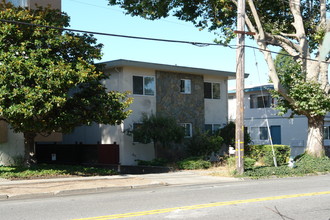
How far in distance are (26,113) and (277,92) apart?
489 inches

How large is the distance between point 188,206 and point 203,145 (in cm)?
1458

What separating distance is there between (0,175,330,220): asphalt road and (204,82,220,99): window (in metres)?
16.2

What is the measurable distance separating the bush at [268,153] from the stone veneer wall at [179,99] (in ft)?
11.4

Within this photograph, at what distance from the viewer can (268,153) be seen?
76.4ft

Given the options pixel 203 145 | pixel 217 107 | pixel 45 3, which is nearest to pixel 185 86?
pixel 217 107

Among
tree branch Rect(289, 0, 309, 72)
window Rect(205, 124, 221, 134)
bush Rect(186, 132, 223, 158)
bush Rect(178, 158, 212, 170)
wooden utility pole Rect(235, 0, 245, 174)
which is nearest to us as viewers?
wooden utility pole Rect(235, 0, 245, 174)

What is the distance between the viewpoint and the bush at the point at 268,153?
75.9ft

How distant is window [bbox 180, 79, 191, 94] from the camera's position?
27044 millimetres

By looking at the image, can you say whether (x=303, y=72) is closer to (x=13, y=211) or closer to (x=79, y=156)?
(x=79, y=156)

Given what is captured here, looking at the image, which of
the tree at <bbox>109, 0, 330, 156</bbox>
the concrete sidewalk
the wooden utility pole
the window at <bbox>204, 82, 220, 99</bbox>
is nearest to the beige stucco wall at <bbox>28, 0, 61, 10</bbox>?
the tree at <bbox>109, 0, 330, 156</bbox>

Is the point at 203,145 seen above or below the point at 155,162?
above

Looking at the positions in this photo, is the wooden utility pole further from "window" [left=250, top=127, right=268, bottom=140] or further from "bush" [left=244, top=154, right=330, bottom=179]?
"window" [left=250, top=127, right=268, bottom=140]

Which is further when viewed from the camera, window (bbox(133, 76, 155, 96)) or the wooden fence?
window (bbox(133, 76, 155, 96))

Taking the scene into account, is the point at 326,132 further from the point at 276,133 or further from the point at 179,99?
the point at 179,99
